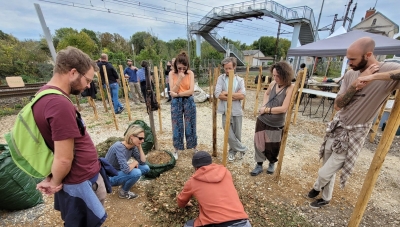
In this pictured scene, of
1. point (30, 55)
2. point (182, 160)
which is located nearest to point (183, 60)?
point (182, 160)

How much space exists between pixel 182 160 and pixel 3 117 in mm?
6577

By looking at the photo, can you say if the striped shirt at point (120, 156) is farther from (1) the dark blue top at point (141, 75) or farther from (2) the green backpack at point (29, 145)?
(1) the dark blue top at point (141, 75)

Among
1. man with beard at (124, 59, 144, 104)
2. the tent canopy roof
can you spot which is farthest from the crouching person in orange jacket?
man with beard at (124, 59, 144, 104)

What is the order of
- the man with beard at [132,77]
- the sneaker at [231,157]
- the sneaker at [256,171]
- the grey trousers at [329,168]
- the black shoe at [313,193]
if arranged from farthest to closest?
1. the man with beard at [132,77]
2. the sneaker at [231,157]
3. the sneaker at [256,171]
4. the black shoe at [313,193]
5. the grey trousers at [329,168]

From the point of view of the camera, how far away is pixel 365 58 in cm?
177

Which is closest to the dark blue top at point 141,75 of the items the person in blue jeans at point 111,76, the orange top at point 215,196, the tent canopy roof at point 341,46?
the person in blue jeans at point 111,76

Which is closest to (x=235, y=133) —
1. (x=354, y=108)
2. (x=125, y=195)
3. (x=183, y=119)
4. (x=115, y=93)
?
(x=183, y=119)

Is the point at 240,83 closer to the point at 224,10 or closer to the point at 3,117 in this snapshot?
the point at 3,117

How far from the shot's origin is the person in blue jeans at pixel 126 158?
2.30m

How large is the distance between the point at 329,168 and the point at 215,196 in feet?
5.02

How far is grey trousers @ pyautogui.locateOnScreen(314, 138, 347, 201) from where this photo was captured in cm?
212

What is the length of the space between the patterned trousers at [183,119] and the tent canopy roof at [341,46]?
566 centimetres

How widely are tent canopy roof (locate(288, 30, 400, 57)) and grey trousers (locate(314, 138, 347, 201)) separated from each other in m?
5.15

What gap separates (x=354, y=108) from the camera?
6.39 feet
